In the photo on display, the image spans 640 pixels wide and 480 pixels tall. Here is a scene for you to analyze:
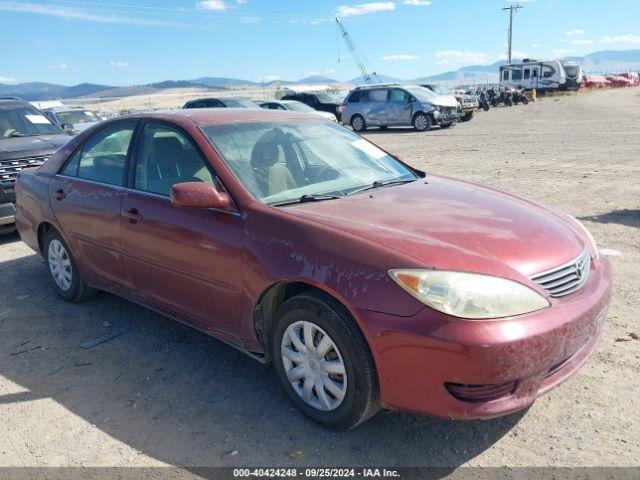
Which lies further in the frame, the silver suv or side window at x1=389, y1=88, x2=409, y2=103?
side window at x1=389, y1=88, x2=409, y2=103

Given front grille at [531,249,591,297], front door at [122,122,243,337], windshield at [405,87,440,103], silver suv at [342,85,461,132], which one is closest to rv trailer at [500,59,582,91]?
windshield at [405,87,440,103]

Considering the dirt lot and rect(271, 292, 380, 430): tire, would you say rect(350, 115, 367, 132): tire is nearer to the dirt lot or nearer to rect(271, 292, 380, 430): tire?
the dirt lot

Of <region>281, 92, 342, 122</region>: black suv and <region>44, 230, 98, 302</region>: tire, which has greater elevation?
<region>281, 92, 342, 122</region>: black suv

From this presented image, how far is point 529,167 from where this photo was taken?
11320 millimetres

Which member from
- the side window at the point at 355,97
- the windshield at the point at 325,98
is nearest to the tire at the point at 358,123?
the side window at the point at 355,97

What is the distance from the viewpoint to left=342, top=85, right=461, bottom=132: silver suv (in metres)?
22.3

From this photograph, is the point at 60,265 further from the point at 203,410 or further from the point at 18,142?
the point at 18,142

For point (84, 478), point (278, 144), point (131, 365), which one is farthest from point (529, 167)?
point (84, 478)

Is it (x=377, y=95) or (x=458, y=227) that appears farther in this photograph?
(x=377, y=95)

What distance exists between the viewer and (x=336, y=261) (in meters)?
2.81

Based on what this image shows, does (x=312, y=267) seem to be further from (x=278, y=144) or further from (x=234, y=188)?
(x=278, y=144)

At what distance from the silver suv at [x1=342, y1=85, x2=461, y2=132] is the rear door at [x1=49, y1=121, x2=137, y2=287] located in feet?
62.2

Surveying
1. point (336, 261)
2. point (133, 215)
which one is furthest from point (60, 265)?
point (336, 261)

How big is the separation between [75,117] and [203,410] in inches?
617
